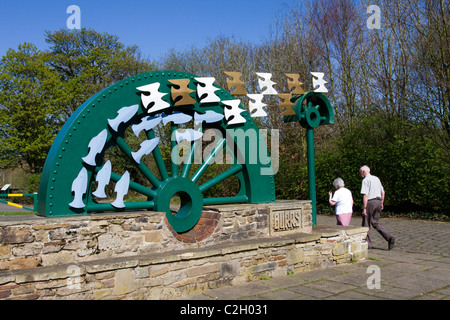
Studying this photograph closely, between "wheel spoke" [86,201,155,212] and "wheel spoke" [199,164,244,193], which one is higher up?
"wheel spoke" [199,164,244,193]

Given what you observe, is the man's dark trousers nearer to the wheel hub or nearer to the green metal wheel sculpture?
the green metal wheel sculpture

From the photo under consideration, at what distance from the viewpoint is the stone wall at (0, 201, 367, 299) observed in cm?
404

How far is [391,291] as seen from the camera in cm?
499

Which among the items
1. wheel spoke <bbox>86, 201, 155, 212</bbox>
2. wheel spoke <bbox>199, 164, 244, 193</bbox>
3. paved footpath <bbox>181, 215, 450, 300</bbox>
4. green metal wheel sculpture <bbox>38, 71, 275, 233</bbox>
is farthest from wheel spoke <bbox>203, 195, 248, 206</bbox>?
paved footpath <bbox>181, 215, 450, 300</bbox>

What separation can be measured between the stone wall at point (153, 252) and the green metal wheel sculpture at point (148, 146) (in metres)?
0.36

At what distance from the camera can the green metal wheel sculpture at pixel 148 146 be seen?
4.73m

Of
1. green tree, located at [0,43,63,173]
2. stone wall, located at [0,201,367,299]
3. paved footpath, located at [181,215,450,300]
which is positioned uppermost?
green tree, located at [0,43,63,173]

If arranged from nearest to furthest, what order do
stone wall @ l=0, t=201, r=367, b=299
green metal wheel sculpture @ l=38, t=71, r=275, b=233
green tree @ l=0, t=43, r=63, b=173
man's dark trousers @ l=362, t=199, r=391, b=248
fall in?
stone wall @ l=0, t=201, r=367, b=299 → green metal wheel sculpture @ l=38, t=71, r=275, b=233 → man's dark trousers @ l=362, t=199, r=391, b=248 → green tree @ l=0, t=43, r=63, b=173

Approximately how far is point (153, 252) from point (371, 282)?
279 cm

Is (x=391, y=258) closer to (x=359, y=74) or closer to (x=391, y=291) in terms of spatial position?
(x=391, y=291)

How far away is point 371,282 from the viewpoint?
541 cm

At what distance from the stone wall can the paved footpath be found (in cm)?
23

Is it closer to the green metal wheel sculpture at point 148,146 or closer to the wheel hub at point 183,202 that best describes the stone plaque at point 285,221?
the green metal wheel sculpture at point 148,146

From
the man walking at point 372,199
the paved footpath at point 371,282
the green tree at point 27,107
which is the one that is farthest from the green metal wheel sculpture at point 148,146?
the green tree at point 27,107
